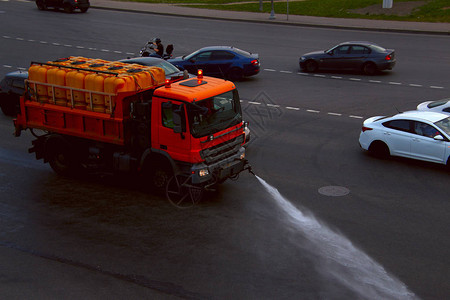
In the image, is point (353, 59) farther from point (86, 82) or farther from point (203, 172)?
point (86, 82)

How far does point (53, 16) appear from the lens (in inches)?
1790

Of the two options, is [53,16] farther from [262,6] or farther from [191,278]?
[191,278]

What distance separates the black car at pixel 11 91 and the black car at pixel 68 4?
24.6 m

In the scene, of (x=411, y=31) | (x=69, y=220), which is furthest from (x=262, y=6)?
(x=69, y=220)

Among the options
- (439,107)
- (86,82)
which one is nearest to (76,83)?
(86,82)

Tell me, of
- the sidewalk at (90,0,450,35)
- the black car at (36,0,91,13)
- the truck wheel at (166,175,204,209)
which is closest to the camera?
the truck wheel at (166,175,204,209)

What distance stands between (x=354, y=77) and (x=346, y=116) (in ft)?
22.3

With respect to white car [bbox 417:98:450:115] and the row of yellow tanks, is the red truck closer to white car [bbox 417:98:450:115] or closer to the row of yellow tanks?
the row of yellow tanks

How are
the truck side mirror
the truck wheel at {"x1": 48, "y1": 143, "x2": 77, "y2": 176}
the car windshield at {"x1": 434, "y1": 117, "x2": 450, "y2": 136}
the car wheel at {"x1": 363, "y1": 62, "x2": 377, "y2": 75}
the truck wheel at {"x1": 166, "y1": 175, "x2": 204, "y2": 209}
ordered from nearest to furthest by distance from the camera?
1. the truck side mirror
2. the truck wheel at {"x1": 166, "y1": 175, "x2": 204, "y2": 209}
3. the truck wheel at {"x1": 48, "y1": 143, "x2": 77, "y2": 176}
4. the car windshield at {"x1": 434, "y1": 117, "x2": 450, "y2": 136}
5. the car wheel at {"x1": 363, "y1": 62, "x2": 377, "y2": 75}

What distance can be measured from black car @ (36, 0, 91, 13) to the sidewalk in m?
2.36

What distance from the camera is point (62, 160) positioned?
55.0ft

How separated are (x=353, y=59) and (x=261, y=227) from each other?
1698 centimetres

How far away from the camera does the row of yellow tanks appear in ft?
48.5

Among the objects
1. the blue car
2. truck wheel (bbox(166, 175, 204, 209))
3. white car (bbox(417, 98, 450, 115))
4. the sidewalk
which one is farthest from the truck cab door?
the sidewalk
